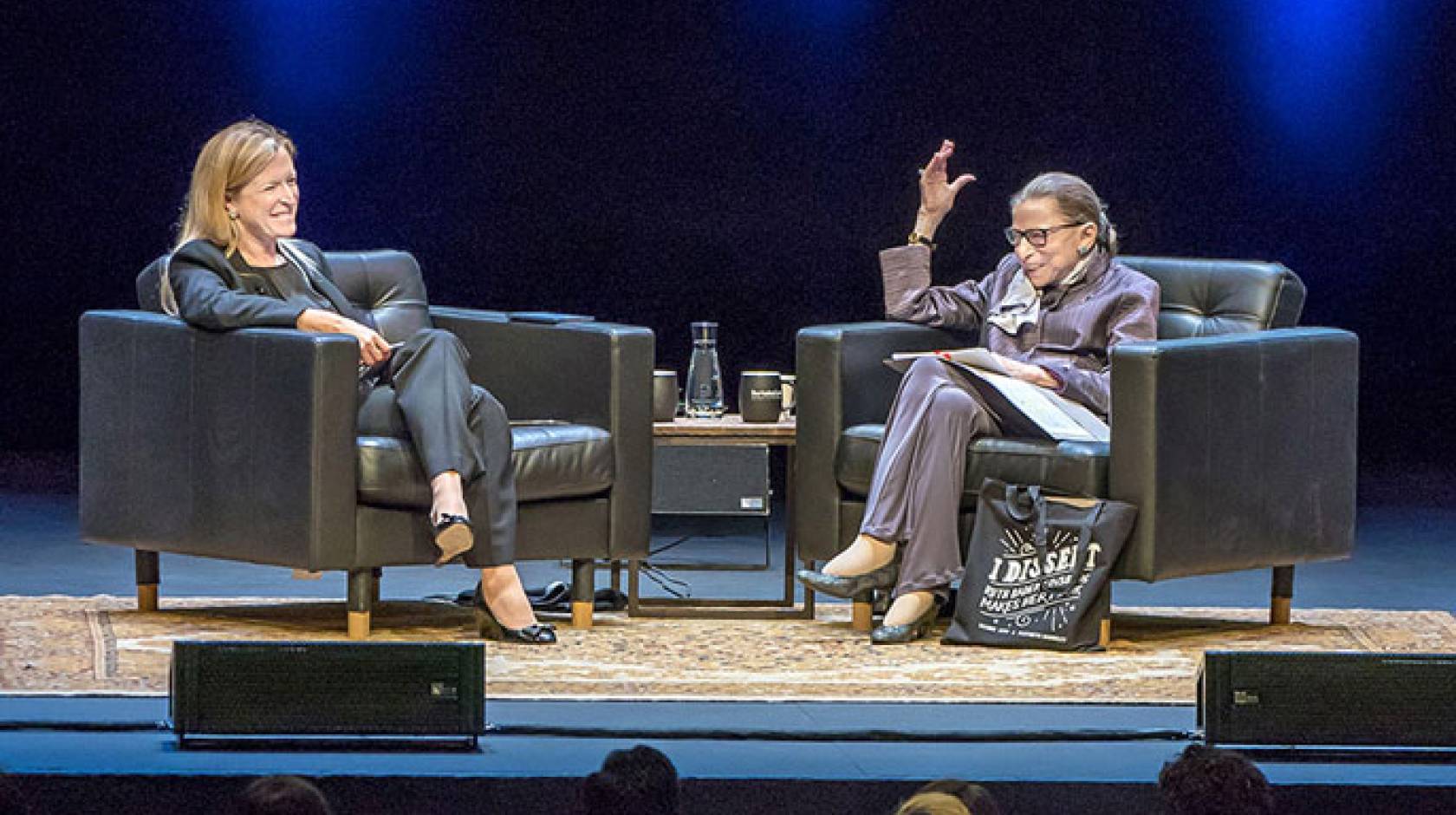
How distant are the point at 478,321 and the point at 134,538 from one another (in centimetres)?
Answer: 92

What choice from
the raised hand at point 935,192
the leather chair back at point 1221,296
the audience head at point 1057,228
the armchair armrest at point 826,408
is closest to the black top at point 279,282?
the armchair armrest at point 826,408

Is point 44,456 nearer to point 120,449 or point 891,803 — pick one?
point 120,449

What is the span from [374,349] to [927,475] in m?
1.14

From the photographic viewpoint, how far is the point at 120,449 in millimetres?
5039

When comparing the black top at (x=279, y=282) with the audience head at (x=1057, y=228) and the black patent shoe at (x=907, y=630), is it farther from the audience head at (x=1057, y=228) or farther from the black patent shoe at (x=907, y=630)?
the audience head at (x=1057, y=228)

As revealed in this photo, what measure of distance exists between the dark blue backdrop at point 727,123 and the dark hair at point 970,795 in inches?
199

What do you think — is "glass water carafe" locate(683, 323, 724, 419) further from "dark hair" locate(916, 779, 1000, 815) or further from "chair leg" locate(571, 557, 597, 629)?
"dark hair" locate(916, 779, 1000, 815)

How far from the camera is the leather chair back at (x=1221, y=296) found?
17.2ft

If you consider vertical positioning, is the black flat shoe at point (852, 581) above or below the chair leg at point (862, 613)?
above

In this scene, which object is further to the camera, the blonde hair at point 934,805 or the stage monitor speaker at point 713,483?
the stage monitor speaker at point 713,483

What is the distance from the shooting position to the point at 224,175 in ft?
16.2

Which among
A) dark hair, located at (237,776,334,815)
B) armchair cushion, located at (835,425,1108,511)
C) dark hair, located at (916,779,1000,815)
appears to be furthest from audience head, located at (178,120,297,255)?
dark hair, located at (916,779,1000,815)

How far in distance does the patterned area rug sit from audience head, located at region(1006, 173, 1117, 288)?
78 centimetres

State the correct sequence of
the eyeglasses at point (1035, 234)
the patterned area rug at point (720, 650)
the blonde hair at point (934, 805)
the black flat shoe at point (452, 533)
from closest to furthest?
the blonde hair at point (934, 805)
the patterned area rug at point (720, 650)
the black flat shoe at point (452, 533)
the eyeglasses at point (1035, 234)
